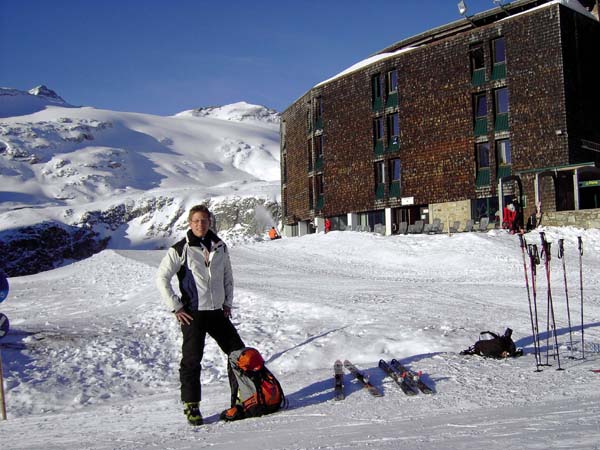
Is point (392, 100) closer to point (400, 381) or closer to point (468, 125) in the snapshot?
point (468, 125)

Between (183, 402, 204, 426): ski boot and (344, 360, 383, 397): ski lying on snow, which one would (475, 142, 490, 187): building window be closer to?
(344, 360, 383, 397): ski lying on snow

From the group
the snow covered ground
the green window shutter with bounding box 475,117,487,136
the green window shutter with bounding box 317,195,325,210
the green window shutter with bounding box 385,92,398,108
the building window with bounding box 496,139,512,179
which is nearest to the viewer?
the snow covered ground

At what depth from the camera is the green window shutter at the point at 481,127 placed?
31.9 m

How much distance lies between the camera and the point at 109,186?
150m

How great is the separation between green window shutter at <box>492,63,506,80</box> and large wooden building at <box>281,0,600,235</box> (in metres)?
A: 0.07

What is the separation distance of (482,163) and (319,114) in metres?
13.9

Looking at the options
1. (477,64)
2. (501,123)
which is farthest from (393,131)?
(501,123)

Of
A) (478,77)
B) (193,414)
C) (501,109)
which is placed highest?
(478,77)

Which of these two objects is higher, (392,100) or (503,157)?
(392,100)

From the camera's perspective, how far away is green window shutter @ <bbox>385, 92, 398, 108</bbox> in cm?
3644

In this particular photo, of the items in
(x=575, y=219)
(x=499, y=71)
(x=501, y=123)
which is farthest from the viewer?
(x=499, y=71)

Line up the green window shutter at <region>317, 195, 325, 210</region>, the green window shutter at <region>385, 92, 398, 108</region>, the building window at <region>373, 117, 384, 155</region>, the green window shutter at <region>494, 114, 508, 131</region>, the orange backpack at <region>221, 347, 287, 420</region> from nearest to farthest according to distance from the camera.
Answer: the orange backpack at <region>221, 347, 287, 420</region>, the green window shutter at <region>494, 114, 508, 131</region>, the green window shutter at <region>385, 92, 398, 108</region>, the building window at <region>373, 117, 384, 155</region>, the green window shutter at <region>317, 195, 325, 210</region>

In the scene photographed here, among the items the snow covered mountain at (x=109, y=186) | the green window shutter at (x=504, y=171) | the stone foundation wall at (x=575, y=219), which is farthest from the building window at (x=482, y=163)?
the snow covered mountain at (x=109, y=186)

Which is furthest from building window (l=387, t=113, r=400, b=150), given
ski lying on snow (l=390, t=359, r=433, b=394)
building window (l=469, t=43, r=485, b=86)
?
ski lying on snow (l=390, t=359, r=433, b=394)
